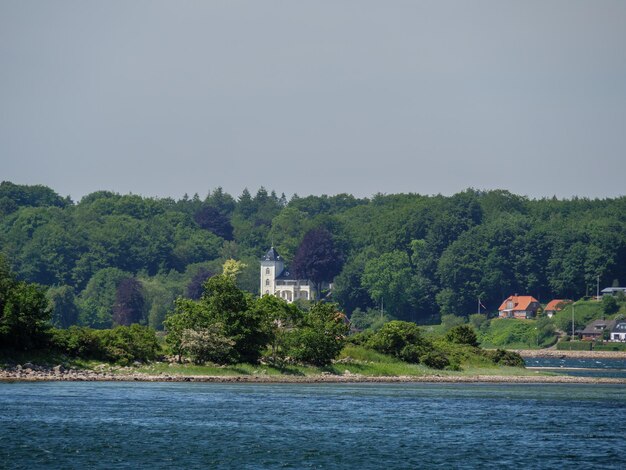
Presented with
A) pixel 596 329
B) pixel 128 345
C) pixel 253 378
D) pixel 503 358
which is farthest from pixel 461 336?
pixel 596 329

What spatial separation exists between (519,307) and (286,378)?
10150 centimetres

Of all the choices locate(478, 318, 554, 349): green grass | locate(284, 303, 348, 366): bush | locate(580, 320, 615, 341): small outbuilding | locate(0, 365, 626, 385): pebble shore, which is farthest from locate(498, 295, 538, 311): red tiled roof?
locate(284, 303, 348, 366): bush

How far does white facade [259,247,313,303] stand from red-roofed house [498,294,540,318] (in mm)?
29222

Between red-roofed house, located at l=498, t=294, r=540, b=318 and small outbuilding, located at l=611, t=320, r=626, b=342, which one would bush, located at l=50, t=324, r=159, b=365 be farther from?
red-roofed house, located at l=498, t=294, r=540, b=318

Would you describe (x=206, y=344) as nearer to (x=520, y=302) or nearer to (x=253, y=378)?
(x=253, y=378)

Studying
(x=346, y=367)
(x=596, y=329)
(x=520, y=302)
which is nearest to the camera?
(x=346, y=367)

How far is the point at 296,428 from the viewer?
56.8m

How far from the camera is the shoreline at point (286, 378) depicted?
76688mm

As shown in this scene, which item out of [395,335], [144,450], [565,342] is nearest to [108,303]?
[565,342]

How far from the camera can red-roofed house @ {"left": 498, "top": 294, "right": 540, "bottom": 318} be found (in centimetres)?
18049

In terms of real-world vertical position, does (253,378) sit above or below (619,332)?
below

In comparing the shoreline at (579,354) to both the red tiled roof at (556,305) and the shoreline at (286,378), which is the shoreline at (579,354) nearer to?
the red tiled roof at (556,305)

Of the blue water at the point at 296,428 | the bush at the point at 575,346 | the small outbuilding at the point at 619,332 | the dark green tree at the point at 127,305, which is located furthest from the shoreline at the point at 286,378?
the dark green tree at the point at 127,305

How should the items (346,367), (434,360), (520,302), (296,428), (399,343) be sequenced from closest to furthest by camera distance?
1. (296,428)
2. (346,367)
3. (434,360)
4. (399,343)
5. (520,302)
